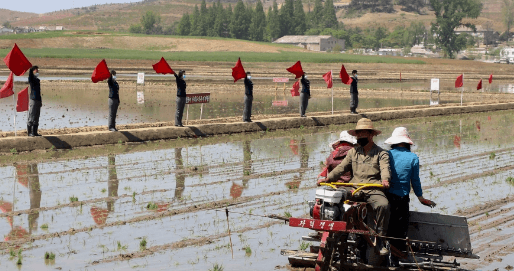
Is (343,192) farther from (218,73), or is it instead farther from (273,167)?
(218,73)

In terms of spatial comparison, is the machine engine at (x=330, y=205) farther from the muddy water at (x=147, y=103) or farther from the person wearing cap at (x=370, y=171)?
the muddy water at (x=147, y=103)

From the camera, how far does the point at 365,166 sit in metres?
7.83

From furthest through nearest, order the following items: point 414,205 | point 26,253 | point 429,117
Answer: point 429,117
point 414,205
point 26,253

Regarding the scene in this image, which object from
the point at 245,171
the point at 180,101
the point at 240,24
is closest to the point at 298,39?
the point at 240,24

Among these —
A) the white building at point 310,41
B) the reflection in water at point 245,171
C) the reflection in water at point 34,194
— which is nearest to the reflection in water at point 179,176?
the reflection in water at point 245,171

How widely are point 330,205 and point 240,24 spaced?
172 m

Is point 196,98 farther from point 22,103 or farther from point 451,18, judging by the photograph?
point 451,18

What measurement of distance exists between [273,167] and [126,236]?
6.46 metres

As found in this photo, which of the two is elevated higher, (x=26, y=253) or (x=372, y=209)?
(x=372, y=209)

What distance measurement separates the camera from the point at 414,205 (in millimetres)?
11938

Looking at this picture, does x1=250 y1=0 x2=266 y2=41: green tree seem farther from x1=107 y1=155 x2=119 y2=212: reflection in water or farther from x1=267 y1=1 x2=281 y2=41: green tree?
x1=107 y1=155 x2=119 y2=212: reflection in water

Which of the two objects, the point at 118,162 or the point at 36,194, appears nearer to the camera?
the point at 36,194

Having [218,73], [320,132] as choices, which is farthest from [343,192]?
[218,73]

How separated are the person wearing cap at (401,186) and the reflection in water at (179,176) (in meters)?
4.97
